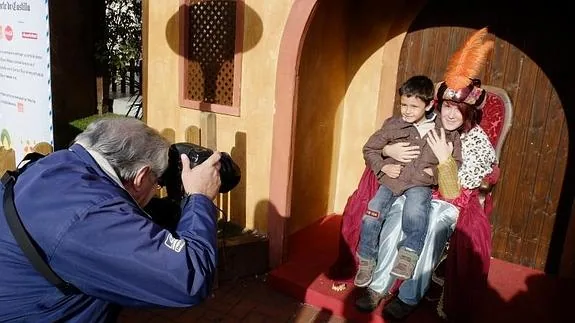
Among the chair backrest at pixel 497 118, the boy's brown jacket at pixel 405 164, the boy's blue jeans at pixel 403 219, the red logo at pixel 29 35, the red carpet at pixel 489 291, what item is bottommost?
the red carpet at pixel 489 291

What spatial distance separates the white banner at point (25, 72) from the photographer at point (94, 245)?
3.29m

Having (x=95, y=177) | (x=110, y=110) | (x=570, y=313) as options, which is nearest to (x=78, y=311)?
(x=95, y=177)

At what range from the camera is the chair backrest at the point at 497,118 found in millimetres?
3482

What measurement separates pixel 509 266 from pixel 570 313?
66 cm

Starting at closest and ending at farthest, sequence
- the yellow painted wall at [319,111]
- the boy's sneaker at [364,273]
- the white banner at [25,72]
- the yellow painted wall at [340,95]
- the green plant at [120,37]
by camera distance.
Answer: the boy's sneaker at [364,273] < the yellow painted wall at [319,111] < the yellow painted wall at [340,95] < the white banner at [25,72] < the green plant at [120,37]

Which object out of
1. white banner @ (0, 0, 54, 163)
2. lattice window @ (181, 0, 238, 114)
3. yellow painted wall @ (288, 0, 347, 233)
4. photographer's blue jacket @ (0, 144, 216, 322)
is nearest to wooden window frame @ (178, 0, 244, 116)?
lattice window @ (181, 0, 238, 114)

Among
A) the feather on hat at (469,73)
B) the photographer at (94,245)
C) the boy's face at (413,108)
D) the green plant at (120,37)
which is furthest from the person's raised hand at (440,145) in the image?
the green plant at (120,37)

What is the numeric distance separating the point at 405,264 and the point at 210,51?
7.96ft

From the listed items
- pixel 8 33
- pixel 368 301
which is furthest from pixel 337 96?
pixel 8 33

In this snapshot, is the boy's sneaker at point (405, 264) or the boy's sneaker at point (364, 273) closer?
the boy's sneaker at point (405, 264)

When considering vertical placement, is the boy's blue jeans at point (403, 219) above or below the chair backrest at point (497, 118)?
below

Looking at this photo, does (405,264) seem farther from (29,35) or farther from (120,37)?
(120,37)

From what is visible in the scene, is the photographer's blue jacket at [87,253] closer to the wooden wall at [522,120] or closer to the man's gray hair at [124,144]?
the man's gray hair at [124,144]

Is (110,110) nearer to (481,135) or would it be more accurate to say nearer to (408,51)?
(408,51)
